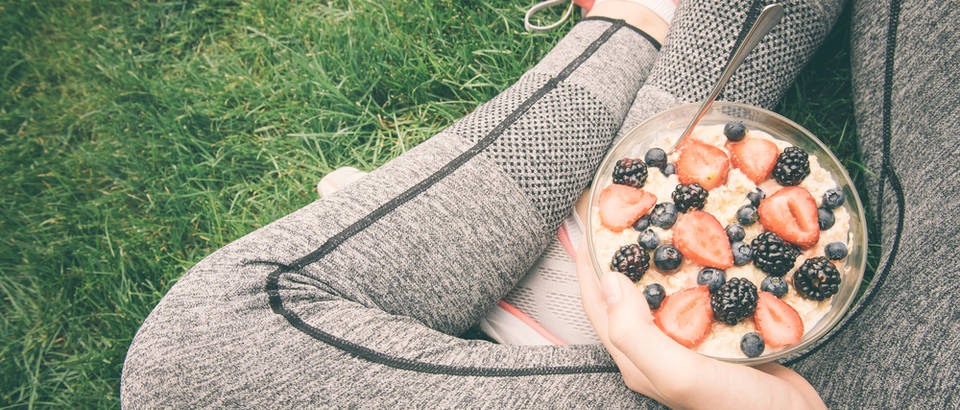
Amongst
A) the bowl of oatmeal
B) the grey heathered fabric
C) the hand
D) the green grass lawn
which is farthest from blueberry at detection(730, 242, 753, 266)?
the green grass lawn

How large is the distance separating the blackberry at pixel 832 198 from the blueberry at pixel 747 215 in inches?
6.1

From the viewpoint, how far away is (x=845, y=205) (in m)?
1.06

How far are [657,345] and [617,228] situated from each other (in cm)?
27

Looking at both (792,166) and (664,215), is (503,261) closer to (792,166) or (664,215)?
(664,215)

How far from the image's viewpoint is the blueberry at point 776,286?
997 mm

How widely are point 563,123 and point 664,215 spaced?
1.26ft

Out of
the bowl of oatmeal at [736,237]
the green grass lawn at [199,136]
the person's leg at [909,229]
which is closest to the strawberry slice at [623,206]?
the bowl of oatmeal at [736,237]

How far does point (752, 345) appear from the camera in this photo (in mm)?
954

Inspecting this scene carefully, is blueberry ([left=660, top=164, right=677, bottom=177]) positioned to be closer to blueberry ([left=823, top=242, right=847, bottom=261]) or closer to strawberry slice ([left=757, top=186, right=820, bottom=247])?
strawberry slice ([left=757, top=186, right=820, bottom=247])

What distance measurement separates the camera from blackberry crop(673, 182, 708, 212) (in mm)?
1015

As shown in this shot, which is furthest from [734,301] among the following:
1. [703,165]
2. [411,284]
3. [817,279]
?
[411,284]

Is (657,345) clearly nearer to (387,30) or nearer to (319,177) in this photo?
(319,177)

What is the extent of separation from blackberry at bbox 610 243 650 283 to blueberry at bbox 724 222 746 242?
18 centimetres

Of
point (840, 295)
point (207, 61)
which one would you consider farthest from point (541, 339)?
point (207, 61)
